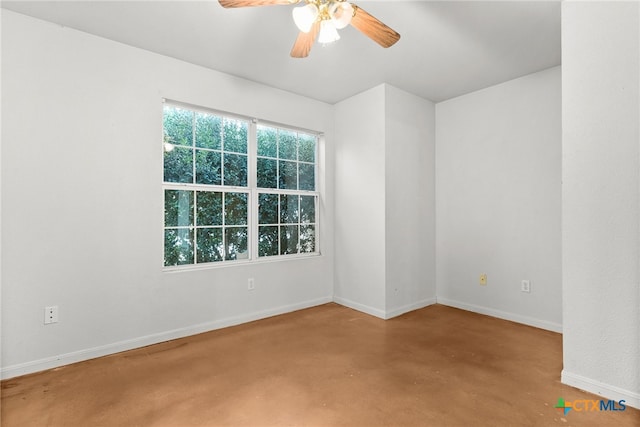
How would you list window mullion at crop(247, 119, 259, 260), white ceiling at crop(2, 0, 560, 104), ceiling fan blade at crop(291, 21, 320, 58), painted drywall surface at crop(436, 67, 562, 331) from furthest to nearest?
1. window mullion at crop(247, 119, 259, 260)
2. painted drywall surface at crop(436, 67, 562, 331)
3. white ceiling at crop(2, 0, 560, 104)
4. ceiling fan blade at crop(291, 21, 320, 58)

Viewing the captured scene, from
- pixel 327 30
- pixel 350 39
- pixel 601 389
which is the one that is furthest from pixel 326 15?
pixel 601 389

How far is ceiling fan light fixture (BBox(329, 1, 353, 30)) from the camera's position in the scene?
1706 millimetres

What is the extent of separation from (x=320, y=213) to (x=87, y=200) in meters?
2.42

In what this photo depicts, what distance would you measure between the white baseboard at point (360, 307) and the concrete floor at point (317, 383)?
479 millimetres

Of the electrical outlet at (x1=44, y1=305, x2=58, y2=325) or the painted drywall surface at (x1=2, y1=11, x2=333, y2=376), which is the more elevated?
the painted drywall surface at (x1=2, y1=11, x2=333, y2=376)

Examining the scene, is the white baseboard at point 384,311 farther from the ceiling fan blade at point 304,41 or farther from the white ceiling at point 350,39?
the ceiling fan blade at point 304,41

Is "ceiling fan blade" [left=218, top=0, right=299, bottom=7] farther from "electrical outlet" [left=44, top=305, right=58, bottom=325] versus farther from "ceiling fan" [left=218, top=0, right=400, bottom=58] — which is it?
"electrical outlet" [left=44, top=305, right=58, bottom=325]

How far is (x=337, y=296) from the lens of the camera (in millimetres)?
4129

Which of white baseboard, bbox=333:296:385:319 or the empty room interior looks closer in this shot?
the empty room interior

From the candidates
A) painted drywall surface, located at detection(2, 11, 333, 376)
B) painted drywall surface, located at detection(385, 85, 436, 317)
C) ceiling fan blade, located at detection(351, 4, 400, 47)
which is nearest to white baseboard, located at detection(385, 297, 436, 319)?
painted drywall surface, located at detection(385, 85, 436, 317)

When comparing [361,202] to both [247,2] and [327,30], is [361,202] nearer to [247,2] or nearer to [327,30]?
[327,30]

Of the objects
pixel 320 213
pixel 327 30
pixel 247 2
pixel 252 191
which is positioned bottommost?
pixel 320 213

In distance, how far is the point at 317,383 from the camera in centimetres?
217

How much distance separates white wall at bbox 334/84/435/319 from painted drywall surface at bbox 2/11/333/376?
1.50 meters
